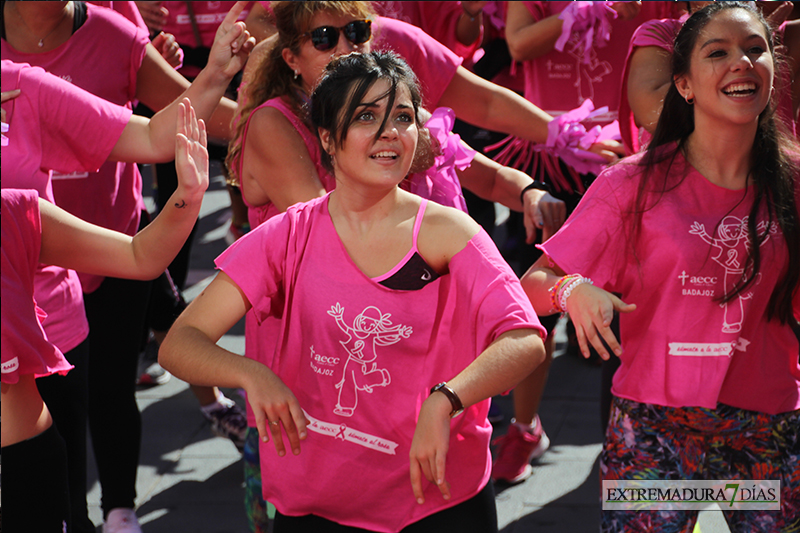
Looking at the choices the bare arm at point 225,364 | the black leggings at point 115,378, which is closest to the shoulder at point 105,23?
the black leggings at point 115,378

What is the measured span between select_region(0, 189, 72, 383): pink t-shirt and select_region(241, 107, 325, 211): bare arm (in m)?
0.71

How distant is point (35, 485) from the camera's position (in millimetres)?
2105

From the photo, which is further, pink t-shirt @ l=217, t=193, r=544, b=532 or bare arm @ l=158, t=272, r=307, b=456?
pink t-shirt @ l=217, t=193, r=544, b=532

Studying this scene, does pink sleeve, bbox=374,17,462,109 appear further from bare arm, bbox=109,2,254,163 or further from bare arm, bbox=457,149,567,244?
bare arm, bbox=109,2,254,163

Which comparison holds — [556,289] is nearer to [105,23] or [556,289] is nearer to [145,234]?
[145,234]

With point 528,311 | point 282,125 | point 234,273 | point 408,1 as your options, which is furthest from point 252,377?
point 408,1

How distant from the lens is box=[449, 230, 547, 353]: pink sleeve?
6.48 ft

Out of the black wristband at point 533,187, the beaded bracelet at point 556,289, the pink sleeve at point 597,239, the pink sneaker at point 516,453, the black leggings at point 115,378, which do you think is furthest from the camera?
the pink sneaker at point 516,453

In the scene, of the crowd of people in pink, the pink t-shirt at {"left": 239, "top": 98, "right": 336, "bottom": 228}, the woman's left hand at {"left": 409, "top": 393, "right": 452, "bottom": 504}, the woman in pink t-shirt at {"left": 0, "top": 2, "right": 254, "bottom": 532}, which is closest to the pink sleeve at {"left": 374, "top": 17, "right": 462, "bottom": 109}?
the crowd of people in pink

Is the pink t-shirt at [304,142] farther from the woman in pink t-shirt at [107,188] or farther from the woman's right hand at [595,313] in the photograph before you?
the woman's right hand at [595,313]

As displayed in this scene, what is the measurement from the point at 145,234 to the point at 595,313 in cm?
106

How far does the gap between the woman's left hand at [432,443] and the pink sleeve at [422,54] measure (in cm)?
154

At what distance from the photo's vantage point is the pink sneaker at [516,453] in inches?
152

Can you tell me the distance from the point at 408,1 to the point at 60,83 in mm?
2546
